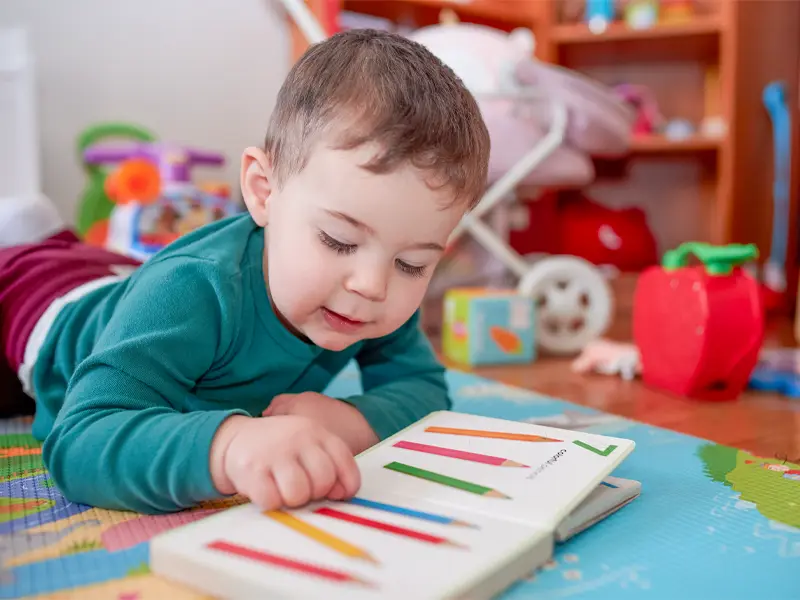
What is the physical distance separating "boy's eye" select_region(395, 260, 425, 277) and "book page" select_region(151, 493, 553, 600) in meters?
0.19

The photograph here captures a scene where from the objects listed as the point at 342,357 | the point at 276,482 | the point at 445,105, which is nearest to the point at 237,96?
the point at 342,357

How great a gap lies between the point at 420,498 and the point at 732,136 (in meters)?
2.18

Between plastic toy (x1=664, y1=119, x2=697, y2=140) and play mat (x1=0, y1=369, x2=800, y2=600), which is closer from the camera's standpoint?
play mat (x1=0, y1=369, x2=800, y2=600)

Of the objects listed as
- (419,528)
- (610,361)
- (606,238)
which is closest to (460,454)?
(419,528)

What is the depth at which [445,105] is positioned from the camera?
64 cm

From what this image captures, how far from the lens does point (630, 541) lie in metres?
0.59

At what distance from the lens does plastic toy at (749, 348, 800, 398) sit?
1229 mm

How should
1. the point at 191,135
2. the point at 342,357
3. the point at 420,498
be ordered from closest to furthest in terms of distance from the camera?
the point at 420,498 → the point at 342,357 → the point at 191,135

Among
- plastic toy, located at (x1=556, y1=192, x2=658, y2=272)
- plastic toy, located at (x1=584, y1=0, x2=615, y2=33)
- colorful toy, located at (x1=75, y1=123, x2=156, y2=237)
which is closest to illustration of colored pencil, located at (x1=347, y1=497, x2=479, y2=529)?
colorful toy, located at (x1=75, y1=123, x2=156, y2=237)

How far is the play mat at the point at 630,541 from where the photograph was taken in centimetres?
51

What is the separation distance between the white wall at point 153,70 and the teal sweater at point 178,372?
56.4 inches

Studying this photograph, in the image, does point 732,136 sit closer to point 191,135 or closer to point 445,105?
point 191,135

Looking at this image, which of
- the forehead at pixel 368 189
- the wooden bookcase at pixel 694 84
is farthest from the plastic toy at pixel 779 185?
the forehead at pixel 368 189

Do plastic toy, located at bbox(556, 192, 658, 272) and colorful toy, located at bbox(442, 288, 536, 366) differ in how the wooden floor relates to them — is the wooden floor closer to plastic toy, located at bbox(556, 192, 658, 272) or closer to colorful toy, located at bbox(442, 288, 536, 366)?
colorful toy, located at bbox(442, 288, 536, 366)
